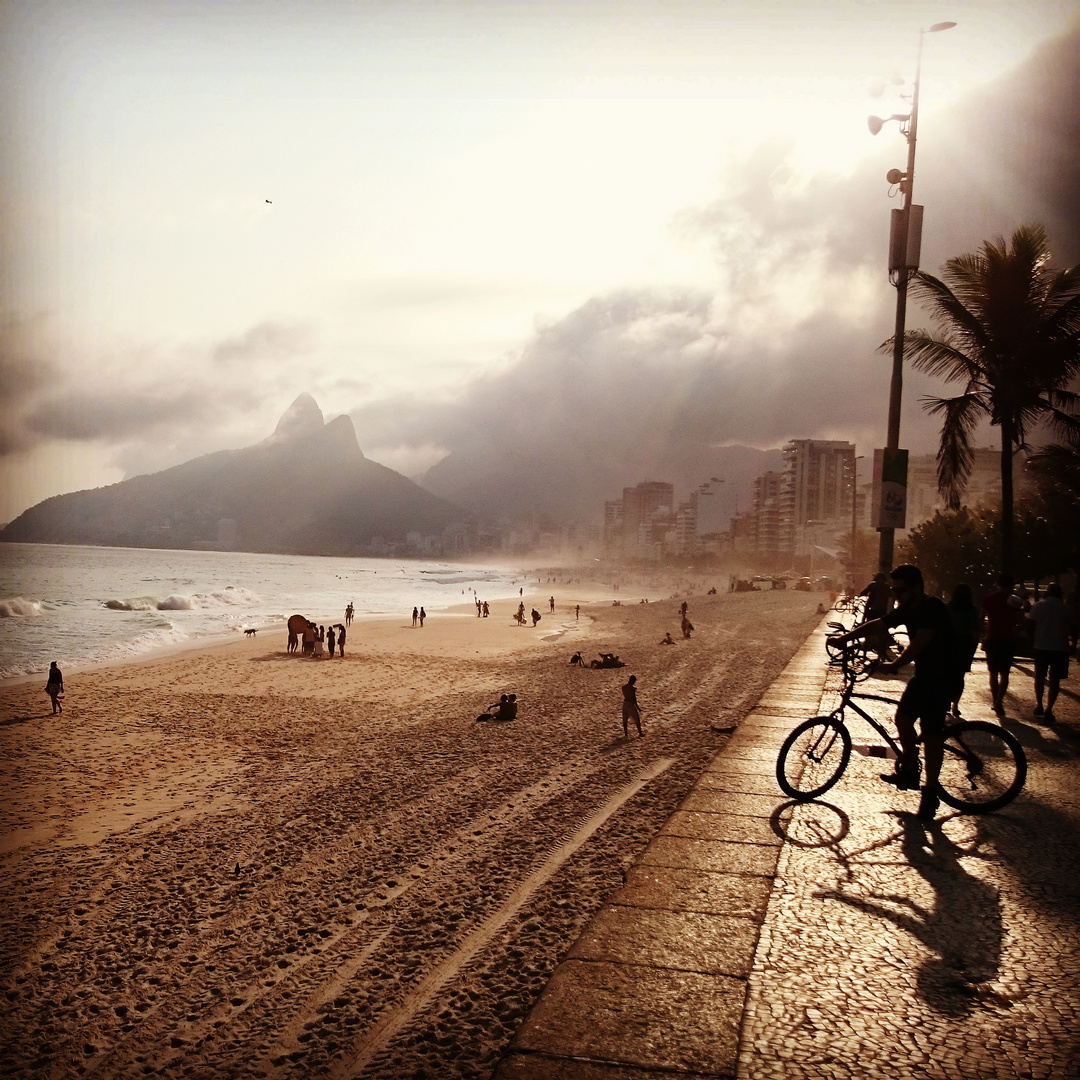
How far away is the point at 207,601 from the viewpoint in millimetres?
55094

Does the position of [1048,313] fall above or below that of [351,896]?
above

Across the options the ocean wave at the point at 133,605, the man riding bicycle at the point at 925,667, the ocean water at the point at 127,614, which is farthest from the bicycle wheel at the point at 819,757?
the ocean wave at the point at 133,605

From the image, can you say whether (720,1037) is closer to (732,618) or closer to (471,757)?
(471,757)

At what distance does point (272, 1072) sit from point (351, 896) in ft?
6.78

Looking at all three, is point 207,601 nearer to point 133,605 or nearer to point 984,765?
point 133,605

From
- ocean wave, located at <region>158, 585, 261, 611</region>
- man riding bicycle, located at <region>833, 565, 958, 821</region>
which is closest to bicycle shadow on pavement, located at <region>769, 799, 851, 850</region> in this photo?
man riding bicycle, located at <region>833, 565, 958, 821</region>

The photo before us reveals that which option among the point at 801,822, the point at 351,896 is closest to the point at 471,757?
the point at 351,896

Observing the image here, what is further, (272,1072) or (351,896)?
(351,896)

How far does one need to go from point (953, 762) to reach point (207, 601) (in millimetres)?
56151

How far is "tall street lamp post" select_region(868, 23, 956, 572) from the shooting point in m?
13.4

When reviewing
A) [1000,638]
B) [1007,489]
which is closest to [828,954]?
[1000,638]

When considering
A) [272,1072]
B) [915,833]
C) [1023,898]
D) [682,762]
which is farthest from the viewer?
[682,762]

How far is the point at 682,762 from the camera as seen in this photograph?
8.71 metres

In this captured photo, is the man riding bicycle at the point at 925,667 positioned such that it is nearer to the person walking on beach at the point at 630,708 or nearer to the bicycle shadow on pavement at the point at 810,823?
the bicycle shadow on pavement at the point at 810,823
